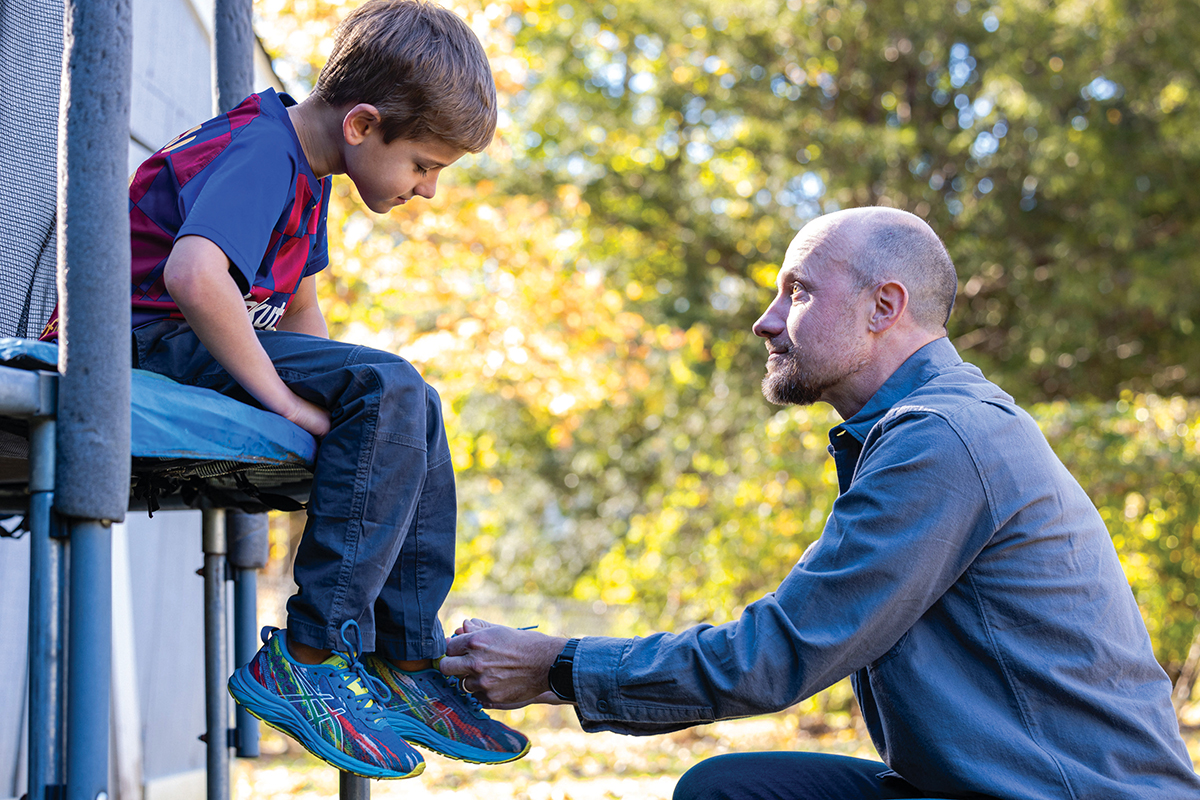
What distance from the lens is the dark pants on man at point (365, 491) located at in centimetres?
159

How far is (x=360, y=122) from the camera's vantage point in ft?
6.03

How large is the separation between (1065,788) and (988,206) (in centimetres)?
894

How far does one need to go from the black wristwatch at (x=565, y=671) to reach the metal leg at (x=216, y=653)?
95cm

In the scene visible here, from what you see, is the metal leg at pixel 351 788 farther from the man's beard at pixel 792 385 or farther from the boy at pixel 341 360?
the man's beard at pixel 792 385

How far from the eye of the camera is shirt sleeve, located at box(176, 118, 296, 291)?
1.55m

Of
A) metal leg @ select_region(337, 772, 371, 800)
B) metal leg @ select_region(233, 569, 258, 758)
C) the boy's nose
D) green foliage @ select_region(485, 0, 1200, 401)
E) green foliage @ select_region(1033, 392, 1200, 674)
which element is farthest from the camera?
green foliage @ select_region(485, 0, 1200, 401)

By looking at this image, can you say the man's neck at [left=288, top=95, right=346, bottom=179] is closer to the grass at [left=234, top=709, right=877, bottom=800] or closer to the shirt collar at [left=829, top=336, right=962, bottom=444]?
the shirt collar at [left=829, top=336, right=962, bottom=444]

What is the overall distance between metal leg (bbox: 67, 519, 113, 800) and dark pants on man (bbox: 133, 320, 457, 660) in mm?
328

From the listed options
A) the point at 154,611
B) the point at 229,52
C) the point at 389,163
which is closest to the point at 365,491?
the point at 389,163

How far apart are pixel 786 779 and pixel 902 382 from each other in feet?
2.69

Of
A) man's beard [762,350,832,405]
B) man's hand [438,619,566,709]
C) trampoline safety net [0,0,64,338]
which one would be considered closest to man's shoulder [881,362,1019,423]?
man's beard [762,350,832,405]

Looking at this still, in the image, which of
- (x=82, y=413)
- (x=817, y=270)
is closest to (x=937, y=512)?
(x=817, y=270)

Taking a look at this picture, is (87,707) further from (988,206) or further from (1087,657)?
(988,206)

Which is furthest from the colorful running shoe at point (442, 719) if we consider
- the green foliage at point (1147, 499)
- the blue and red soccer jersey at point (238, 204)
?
the green foliage at point (1147, 499)
